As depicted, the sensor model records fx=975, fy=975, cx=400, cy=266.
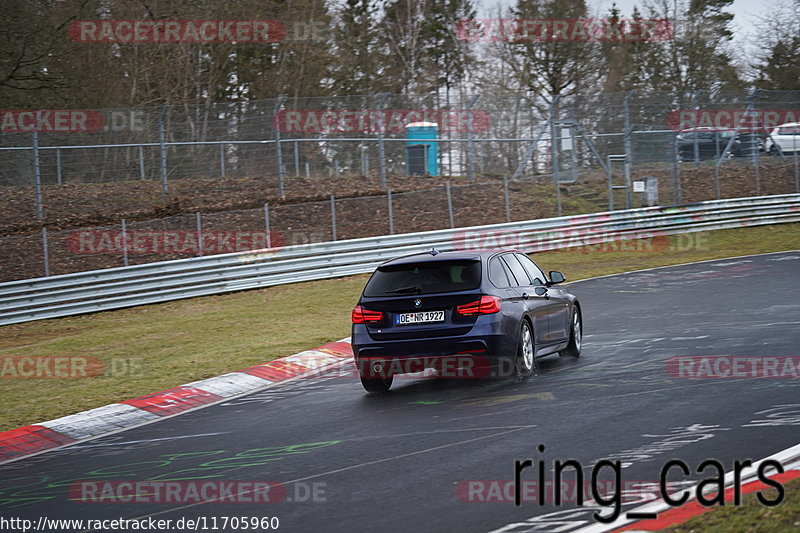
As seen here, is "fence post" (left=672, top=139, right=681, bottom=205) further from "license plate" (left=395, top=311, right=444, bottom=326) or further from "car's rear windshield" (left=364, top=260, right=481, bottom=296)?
"license plate" (left=395, top=311, right=444, bottom=326)

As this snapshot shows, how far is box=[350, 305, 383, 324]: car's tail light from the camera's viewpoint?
1045cm

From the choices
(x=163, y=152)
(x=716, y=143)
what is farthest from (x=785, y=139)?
(x=163, y=152)

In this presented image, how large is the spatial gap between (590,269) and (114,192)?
1348cm

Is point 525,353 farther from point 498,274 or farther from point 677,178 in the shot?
point 677,178

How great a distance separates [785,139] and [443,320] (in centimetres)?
3077

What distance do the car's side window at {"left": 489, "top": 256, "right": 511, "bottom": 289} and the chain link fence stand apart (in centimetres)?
1365

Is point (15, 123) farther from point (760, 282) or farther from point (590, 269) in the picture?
point (760, 282)

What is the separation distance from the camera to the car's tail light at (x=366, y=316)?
10.4 meters

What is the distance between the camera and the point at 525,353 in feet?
35.4

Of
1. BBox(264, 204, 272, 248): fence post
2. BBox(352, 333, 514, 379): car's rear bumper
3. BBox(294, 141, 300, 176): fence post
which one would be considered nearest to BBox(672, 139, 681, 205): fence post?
BBox(294, 141, 300, 176): fence post

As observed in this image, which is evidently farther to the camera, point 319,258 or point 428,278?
point 319,258

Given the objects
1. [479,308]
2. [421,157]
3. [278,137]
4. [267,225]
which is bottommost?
[479,308]

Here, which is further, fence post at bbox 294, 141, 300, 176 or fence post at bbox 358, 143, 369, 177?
fence post at bbox 358, 143, 369, 177

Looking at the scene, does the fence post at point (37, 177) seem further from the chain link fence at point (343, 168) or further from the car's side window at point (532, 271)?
the car's side window at point (532, 271)
